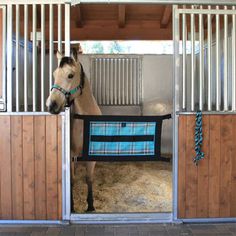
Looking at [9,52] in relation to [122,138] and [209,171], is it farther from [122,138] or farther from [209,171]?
[209,171]

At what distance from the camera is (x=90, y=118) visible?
3.00 metres

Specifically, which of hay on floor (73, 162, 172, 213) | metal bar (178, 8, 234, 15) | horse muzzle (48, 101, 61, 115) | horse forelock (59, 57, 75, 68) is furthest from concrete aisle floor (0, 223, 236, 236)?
metal bar (178, 8, 234, 15)

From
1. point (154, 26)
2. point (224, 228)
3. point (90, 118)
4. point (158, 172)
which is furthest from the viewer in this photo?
point (154, 26)

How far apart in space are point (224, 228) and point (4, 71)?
2.31 m

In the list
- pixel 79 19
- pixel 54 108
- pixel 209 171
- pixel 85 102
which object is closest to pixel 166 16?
Result: pixel 79 19

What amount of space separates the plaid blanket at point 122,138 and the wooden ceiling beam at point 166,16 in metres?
2.32

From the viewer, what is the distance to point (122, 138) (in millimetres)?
3033

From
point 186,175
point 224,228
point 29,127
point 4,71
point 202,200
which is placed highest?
point 4,71

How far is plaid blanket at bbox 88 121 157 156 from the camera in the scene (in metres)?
3.01

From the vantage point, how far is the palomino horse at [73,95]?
270 centimetres

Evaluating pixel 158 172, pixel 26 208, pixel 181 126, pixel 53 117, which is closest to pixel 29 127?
pixel 53 117

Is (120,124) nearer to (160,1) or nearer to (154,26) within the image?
(160,1)

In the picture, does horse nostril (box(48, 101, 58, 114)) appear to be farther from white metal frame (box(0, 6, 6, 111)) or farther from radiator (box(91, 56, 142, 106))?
radiator (box(91, 56, 142, 106))

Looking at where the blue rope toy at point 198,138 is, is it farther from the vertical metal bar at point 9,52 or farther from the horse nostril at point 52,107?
the vertical metal bar at point 9,52
